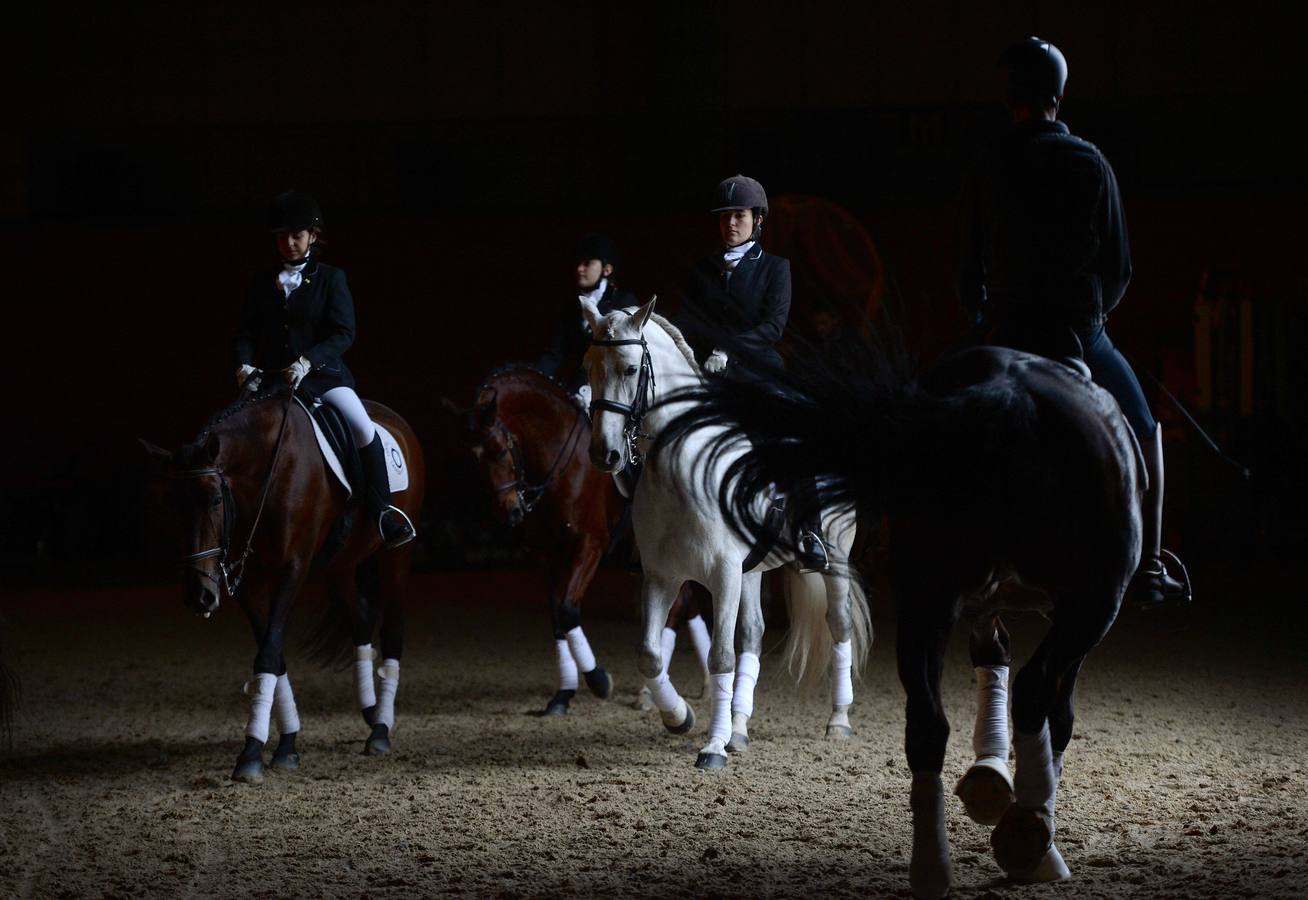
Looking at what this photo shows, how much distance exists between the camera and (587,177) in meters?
14.0

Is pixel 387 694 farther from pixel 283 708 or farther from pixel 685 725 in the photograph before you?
pixel 685 725

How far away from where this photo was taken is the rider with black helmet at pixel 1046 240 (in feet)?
11.3

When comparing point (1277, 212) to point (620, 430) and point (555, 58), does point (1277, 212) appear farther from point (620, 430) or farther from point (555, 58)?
point (620, 430)

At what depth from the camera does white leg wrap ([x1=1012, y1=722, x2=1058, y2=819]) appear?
11.5 ft

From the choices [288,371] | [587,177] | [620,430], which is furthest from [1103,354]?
[587,177]

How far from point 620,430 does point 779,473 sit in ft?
6.13

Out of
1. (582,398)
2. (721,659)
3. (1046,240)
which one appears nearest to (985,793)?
(1046,240)

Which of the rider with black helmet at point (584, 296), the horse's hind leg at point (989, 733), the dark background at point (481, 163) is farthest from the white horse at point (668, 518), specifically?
the dark background at point (481, 163)

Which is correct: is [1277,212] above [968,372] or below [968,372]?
above

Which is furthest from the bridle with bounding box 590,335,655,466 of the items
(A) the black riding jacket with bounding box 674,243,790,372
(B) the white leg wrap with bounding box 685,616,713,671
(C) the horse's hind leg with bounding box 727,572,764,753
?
(B) the white leg wrap with bounding box 685,616,713,671

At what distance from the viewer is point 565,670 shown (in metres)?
6.50

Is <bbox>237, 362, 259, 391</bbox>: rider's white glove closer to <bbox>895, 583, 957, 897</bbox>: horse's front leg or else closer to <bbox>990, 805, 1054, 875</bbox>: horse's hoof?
<bbox>895, 583, 957, 897</bbox>: horse's front leg

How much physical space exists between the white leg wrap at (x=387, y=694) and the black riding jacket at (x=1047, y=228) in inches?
137

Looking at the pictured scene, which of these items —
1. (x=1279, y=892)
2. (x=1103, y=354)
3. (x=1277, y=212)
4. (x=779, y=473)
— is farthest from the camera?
(x=1277, y=212)
